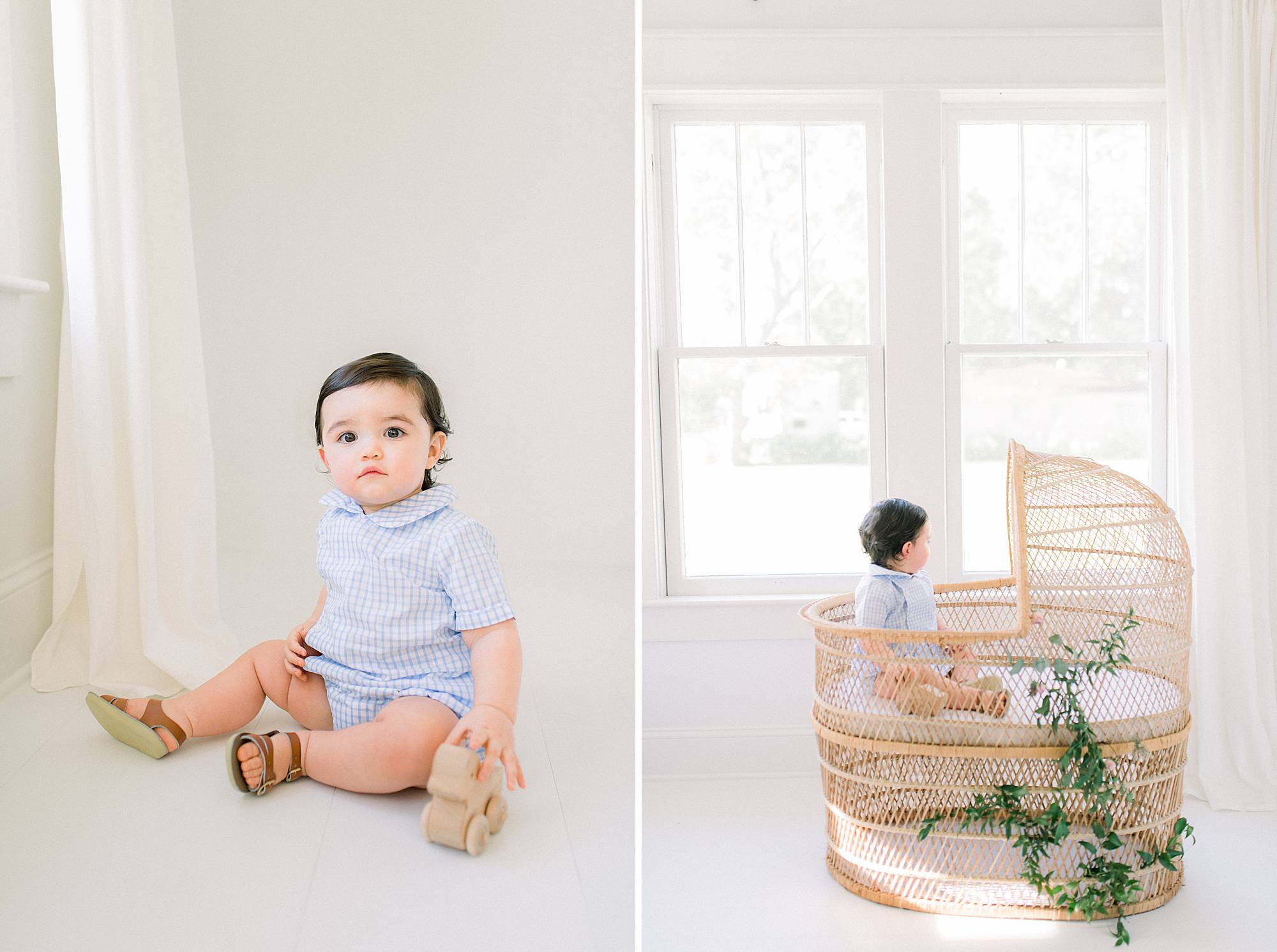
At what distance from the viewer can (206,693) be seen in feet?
0.85

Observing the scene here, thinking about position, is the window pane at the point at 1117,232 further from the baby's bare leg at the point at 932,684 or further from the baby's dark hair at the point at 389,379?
the baby's dark hair at the point at 389,379

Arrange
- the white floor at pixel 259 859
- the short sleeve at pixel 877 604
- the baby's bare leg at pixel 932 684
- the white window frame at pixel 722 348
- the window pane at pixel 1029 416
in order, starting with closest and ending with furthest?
the white floor at pixel 259 859, the baby's bare leg at pixel 932 684, the short sleeve at pixel 877 604, the white window frame at pixel 722 348, the window pane at pixel 1029 416

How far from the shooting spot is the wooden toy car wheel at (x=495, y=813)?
245 mm

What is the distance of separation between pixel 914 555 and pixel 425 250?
2.12 metres

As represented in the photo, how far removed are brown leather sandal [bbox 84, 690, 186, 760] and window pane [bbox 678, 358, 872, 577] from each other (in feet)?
8.42

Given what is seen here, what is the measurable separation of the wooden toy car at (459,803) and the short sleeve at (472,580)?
37 millimetres

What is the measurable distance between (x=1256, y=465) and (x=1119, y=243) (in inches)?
28.9

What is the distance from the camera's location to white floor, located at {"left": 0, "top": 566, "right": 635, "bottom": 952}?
0.73 ft

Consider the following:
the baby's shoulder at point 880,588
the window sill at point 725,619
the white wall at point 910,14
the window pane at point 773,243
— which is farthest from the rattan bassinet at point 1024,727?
the white wall at point 910,14

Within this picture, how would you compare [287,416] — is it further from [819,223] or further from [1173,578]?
[819,223]

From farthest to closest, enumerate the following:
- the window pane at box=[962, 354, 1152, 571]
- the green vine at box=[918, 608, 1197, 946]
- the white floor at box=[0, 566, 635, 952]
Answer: the window pane at box=[962, 354, 1152, 571]
the green vine at box=[918, 608, 1197, 946]
the white floor at box=[0, 566, 635, 952]

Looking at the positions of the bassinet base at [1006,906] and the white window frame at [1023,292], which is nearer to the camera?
the bassinet base at [1006,906]

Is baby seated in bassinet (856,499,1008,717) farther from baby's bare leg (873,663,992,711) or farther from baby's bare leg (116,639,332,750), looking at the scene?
baby's bare leg (116,639,332,750)

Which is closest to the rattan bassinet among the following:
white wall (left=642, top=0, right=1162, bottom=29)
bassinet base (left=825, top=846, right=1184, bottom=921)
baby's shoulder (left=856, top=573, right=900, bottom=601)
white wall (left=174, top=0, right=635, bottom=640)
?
bassinet base (left=825, top=846, right=1184, bottom=921)
